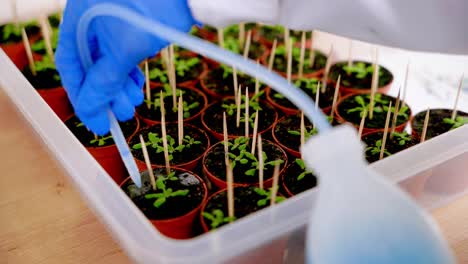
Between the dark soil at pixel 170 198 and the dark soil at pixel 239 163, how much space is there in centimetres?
6

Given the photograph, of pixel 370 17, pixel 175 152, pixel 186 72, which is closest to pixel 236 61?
pixel 370 17

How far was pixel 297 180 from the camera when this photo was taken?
3.43 feet

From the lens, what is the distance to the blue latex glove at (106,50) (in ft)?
2.81

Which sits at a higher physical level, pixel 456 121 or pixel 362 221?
pixel 362 221

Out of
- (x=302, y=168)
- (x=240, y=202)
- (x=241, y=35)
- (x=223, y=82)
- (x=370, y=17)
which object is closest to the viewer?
(x=370, y=17)

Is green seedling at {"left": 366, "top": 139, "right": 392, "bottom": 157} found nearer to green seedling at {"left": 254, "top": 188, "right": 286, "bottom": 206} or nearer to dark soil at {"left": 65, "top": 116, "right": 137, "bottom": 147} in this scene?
green seedling at {"left": 254, "top": 188, "right": 286, "bottom": 206}

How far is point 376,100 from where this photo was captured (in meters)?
1.34

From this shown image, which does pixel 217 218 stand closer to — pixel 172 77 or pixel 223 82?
pixel 172 77

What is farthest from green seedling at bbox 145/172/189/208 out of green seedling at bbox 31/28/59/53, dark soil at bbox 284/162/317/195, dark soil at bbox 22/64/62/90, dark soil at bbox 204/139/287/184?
green seedling at bbox 31/28/59/53

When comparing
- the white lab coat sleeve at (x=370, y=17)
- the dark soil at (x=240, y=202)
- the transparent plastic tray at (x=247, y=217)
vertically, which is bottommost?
the dark soil at (x=240, y=202)

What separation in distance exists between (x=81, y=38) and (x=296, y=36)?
40.4 inches

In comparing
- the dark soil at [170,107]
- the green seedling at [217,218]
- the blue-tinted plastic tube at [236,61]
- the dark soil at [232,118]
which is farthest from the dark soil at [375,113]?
the blue-tinted plastic tube at [236,61]

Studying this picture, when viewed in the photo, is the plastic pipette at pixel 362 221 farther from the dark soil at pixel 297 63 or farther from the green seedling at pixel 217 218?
the dark soil at pixel 297 63

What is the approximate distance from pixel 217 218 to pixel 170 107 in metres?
0.48
